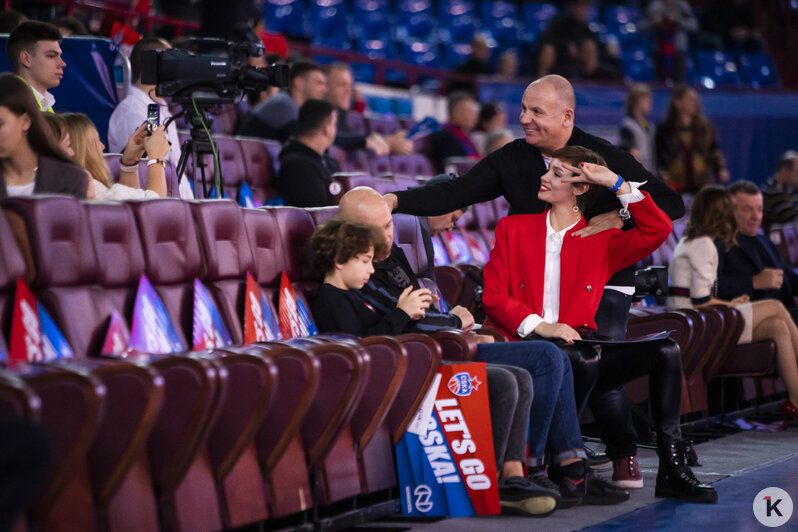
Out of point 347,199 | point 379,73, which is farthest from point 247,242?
point 379,73

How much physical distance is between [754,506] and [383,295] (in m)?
1.25

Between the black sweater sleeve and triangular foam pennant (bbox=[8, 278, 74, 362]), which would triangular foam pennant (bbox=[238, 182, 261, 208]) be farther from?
triangular foam pennant (bbox=[8, 278, 74, 362])

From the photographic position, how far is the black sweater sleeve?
3.22m

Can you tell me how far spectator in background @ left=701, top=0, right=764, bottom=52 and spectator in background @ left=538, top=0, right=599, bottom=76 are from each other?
2.16 m

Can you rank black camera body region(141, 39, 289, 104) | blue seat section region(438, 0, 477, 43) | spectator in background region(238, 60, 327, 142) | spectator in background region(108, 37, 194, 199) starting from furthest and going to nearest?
blue seat section region(438, 0, 477, 43), spectator in background region(238, 60, 327, 142), spectator in background region(108, 37, 194, 199), black camera body region(141, 39, 289, 104)

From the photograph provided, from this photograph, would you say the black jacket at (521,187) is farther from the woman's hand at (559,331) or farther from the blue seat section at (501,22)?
the blue seat section at (501,22)

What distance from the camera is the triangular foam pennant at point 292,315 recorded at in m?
3.24

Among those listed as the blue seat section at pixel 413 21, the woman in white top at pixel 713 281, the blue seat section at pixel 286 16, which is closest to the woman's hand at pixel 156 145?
the woman in white top at pixel 713 281

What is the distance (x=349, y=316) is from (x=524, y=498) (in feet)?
2.38

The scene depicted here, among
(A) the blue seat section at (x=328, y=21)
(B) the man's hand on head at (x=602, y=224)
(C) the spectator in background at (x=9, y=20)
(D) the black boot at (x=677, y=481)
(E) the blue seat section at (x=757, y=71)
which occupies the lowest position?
(D) the black boot at (x=677, y=481)

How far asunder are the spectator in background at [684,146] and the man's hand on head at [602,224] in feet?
14.7

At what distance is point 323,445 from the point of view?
2840 mm

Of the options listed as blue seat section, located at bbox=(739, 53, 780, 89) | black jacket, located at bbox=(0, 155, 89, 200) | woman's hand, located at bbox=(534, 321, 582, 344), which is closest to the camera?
black jacket, located at bbox=(0, 155, 89, 200)

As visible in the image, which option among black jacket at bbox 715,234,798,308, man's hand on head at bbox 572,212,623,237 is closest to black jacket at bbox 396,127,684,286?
man's hand on head at bbox 572,212,623,237
